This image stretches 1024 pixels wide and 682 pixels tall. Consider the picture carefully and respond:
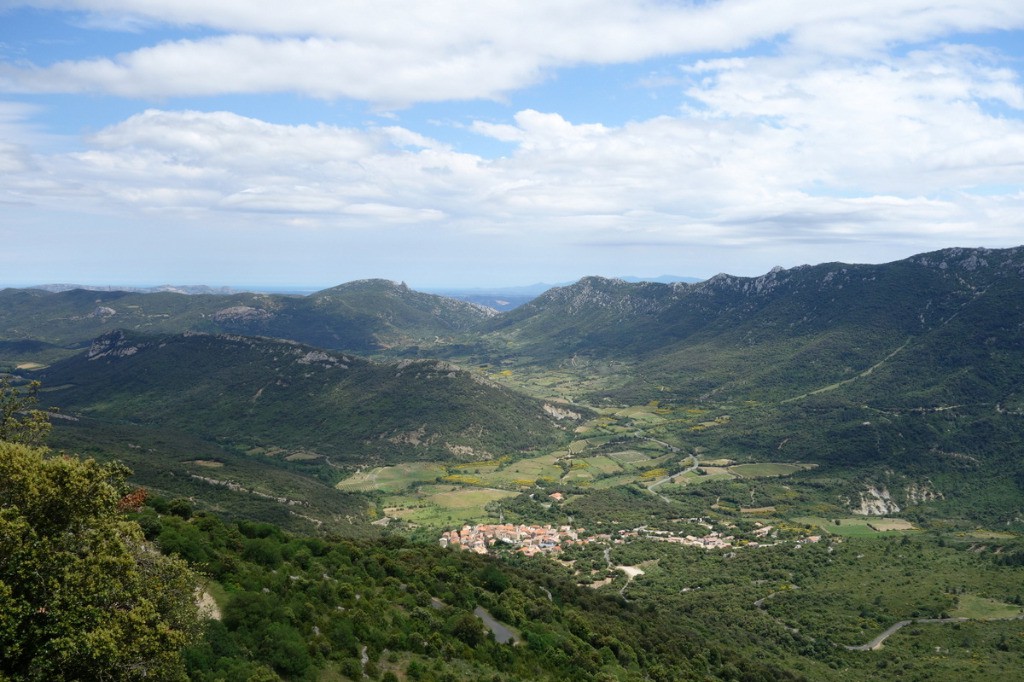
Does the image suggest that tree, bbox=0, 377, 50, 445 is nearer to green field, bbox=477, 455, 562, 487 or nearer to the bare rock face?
green field, bbox=477, 455, 562, 487

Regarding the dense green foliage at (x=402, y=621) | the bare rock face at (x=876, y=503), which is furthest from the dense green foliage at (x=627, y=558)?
the bare rock face at (x=876, y=503)

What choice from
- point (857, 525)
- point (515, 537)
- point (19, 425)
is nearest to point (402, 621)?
point (19, 425)

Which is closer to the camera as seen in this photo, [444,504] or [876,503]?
[444,504]

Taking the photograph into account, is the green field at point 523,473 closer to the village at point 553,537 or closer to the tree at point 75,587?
the village at point 553,537

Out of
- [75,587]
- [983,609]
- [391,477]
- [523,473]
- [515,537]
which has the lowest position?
[391,477]

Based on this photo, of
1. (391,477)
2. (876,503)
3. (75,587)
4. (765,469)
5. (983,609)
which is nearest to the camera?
(75,587)

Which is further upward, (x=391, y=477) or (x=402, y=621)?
(x=402, y=621)

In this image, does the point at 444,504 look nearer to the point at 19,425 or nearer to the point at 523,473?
the point at 523,473

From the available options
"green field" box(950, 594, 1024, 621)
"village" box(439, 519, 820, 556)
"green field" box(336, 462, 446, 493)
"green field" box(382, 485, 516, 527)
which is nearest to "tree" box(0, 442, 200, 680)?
"village" box(439, 519, 820, 556)

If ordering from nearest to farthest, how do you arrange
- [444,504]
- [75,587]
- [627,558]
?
[75,587]
[627,558]
[444,504]
